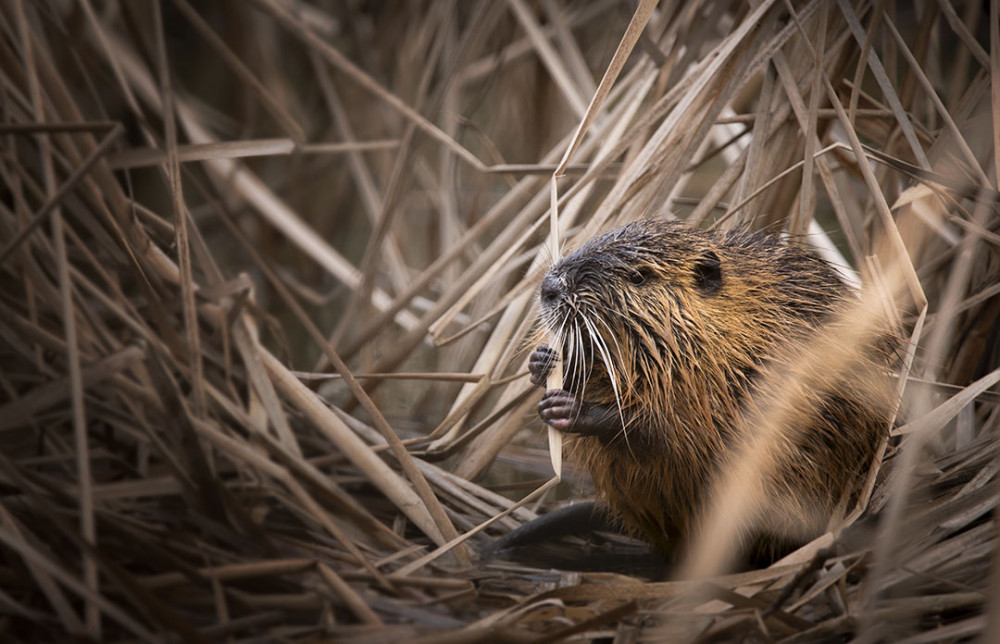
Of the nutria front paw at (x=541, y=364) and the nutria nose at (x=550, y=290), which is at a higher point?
the nutria nose at (x=550, y=290)

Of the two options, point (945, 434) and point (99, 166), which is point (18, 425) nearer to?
point (99, 166)

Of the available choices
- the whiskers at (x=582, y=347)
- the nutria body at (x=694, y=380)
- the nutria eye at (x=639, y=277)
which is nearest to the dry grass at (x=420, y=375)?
the nutria body at (x=694, y=380)

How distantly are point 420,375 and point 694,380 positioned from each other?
2.32 ft

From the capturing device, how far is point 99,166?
6.70 ft

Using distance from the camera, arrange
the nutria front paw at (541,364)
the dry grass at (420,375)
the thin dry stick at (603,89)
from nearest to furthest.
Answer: the dry grass at (420,375) → the thin dry stick at (603,89) → the nutria front paw at (541,364)

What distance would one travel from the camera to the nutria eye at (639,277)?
2.33 metres

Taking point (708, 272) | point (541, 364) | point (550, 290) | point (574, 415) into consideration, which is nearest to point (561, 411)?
point (574, 415)

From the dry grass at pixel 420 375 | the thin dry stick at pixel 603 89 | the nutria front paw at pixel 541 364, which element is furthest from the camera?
the nutria front paw at pixel 541 364

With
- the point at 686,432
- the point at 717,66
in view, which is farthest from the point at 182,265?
the point at 717,66

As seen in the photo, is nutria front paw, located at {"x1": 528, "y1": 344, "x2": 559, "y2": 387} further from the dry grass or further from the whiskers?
the dry grass

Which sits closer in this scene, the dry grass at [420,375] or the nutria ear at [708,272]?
the dry grass at [420,375]

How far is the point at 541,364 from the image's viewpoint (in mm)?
2305

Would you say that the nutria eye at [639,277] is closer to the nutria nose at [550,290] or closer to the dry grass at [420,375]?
the nutria nose at [550,290]

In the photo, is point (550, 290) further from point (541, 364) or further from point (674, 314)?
point (674, 314)
